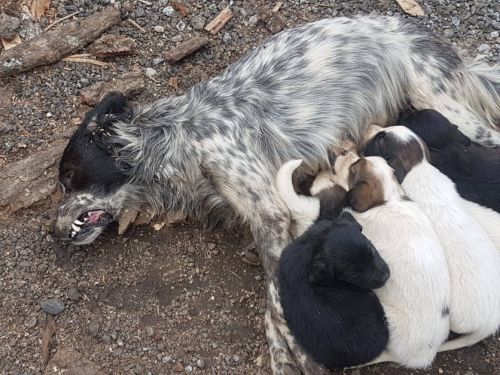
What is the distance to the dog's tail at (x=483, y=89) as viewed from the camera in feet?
17.7

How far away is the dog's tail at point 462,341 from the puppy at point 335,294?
0.56 metres

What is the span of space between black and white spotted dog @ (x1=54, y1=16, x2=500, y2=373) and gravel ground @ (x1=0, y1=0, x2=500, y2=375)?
223 millimetres

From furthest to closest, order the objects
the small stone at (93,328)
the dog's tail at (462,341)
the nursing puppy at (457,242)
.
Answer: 1. the small stone at (93,328)
2. the dog's tail at (462,341)
3. the nursing puppy at (457,242)

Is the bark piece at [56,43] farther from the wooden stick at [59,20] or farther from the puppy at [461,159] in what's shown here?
the puppy at [461,159]

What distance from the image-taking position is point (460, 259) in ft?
13.9

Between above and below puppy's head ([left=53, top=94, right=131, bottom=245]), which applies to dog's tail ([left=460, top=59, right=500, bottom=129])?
above

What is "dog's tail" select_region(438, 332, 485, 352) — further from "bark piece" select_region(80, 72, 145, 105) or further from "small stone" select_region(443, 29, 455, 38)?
"bark piece" select_region(80, 72, 145, 105)

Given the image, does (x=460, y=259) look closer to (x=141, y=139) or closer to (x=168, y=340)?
(x=168, y=340)

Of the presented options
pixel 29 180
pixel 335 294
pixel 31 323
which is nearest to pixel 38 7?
pixel 29 180

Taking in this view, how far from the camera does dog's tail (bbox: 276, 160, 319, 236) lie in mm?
4594

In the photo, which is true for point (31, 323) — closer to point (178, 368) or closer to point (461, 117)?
point (178, 368)

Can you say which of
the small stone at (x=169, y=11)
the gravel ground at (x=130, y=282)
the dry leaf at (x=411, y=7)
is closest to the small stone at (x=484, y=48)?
the gravel ground at (x=130, y=282)

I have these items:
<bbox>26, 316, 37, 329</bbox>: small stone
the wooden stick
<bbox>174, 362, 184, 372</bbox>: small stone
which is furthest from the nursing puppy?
the wooden stick

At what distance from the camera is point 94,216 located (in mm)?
5051
